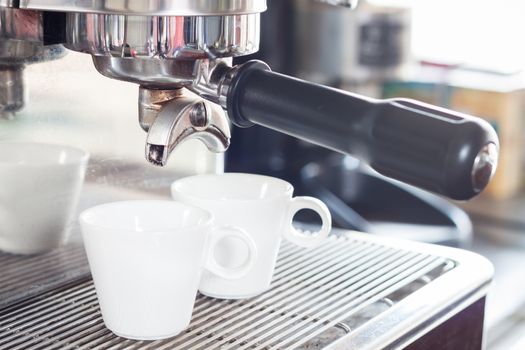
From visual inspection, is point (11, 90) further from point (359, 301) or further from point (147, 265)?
point (359, 301)

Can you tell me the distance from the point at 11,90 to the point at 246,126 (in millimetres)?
141

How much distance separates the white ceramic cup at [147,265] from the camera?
0.50 metres

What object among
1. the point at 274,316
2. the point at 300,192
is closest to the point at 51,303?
the point at 274,316

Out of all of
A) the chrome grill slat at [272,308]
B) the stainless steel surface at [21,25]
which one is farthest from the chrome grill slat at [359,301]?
the stainless steel surface at [21,25]

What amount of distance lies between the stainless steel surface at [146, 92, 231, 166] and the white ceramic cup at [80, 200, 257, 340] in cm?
4

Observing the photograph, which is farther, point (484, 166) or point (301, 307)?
point (301, 307)

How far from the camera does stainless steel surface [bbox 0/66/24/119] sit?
0.55 m

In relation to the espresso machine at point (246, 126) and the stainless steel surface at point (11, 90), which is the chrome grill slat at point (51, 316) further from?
the stainless steel surface at point (11, 90)

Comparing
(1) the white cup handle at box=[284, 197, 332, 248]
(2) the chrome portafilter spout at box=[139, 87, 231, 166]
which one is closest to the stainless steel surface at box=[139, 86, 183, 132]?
(2) the chrome portafilter spout at box=[139, 87, 231, 166]

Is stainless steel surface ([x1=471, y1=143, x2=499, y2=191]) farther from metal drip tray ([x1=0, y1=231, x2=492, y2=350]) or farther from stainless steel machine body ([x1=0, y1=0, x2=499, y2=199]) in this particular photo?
metal drip tray ([x1=0, y1=231, x2=492, y2=350])

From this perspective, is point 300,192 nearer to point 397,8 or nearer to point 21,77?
point 397,8

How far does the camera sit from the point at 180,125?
1.74 feet

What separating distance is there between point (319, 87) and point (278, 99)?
0.08ft

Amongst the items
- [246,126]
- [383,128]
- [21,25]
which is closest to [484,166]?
[383,128]
